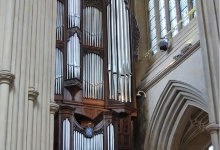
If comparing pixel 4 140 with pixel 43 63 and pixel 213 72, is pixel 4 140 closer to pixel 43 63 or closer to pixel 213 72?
pixel 43 63

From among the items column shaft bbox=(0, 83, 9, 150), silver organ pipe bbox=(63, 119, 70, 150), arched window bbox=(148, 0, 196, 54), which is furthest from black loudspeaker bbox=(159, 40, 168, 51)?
column shaft bbox=(0, 83, 9, 150)

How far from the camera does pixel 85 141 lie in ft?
41.3

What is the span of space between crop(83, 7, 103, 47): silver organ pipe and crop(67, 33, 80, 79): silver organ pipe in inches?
18.6

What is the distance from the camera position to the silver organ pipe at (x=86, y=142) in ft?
40.9

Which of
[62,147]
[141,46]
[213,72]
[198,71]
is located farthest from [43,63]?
[141,46]

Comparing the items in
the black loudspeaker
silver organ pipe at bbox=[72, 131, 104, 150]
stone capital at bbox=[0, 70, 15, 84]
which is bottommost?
stone capital at bbox=[0, 70, 15, 84]

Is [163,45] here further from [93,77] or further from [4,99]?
[4,99]

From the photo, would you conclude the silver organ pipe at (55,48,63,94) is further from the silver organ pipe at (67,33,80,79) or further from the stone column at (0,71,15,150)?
the stone column at (0,71,15,150)

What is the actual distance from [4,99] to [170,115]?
29.1 feet

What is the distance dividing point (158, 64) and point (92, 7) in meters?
2.62

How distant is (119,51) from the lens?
46.8 ft

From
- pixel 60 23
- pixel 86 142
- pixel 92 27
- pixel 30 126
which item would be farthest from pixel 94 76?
pixel 30 126

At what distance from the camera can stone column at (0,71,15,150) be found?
5494 millimetres

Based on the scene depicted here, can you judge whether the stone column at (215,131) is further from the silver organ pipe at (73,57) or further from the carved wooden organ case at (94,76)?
the silver organ pipe at (73,57)
